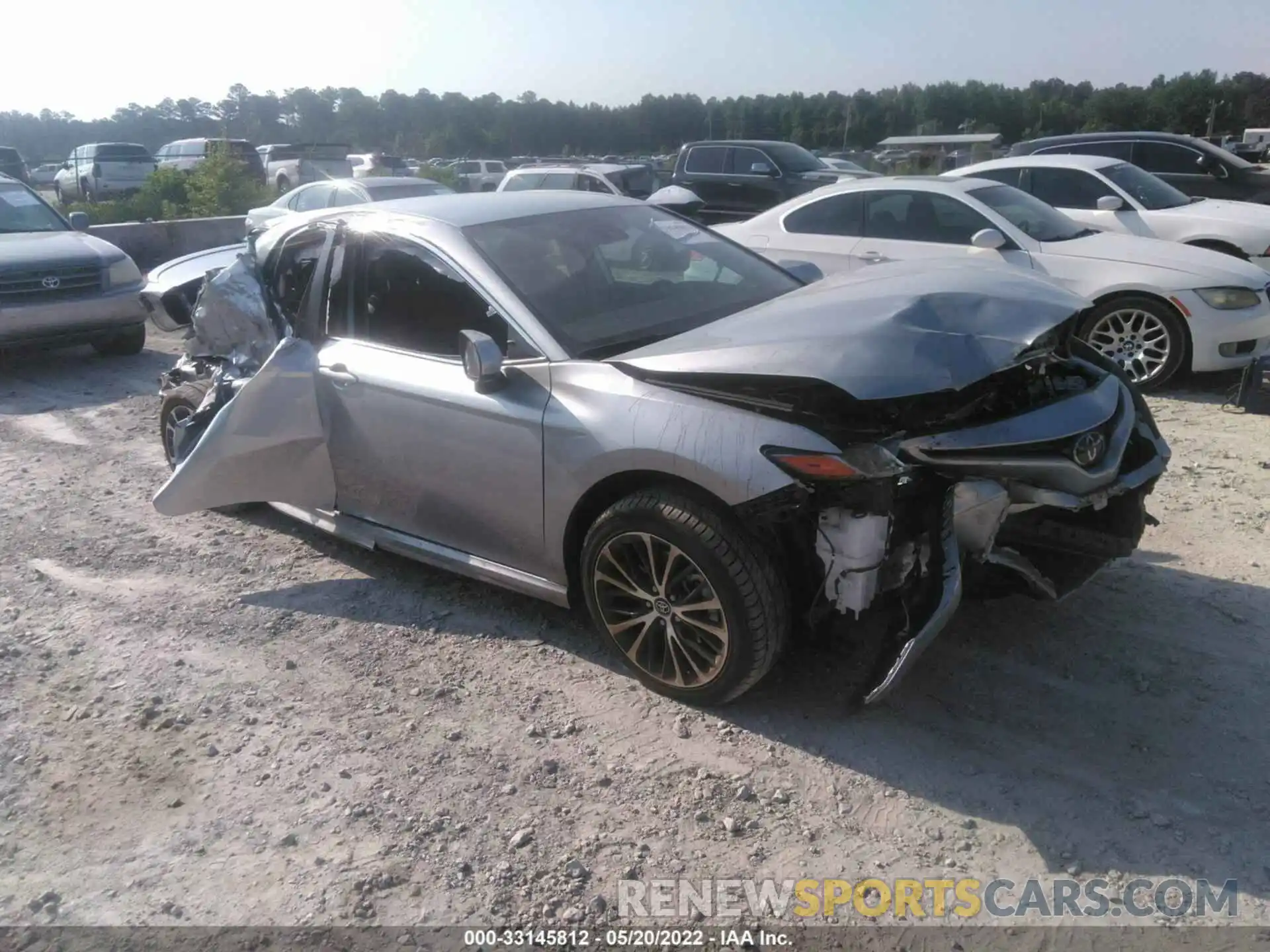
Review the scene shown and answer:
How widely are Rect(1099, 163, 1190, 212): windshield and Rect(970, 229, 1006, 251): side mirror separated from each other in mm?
2847

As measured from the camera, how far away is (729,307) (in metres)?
4.32

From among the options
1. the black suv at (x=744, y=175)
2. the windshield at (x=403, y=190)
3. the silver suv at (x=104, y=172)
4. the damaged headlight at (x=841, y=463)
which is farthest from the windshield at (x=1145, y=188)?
the silver suv at (x=104, y=172)

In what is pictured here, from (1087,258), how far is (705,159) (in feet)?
31.3

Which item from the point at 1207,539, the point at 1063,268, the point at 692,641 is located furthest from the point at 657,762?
the point at 1063,268

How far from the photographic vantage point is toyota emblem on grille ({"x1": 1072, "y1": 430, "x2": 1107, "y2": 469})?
3307 mm

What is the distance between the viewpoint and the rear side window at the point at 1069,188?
945 cm

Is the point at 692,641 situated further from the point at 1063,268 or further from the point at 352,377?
the point at 1063,268

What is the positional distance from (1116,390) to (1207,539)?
1530 mm

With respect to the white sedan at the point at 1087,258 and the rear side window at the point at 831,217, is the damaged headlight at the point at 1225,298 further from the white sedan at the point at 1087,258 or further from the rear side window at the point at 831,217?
the rear side window at the point at 831,217

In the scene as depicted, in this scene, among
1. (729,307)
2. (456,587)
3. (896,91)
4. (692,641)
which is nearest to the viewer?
(692,641)

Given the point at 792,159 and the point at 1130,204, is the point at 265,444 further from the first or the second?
the point at 792,159

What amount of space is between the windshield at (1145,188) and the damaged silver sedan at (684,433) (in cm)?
→ 628

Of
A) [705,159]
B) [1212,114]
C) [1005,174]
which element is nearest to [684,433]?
[1005,174]

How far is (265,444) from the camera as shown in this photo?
4.59 m
